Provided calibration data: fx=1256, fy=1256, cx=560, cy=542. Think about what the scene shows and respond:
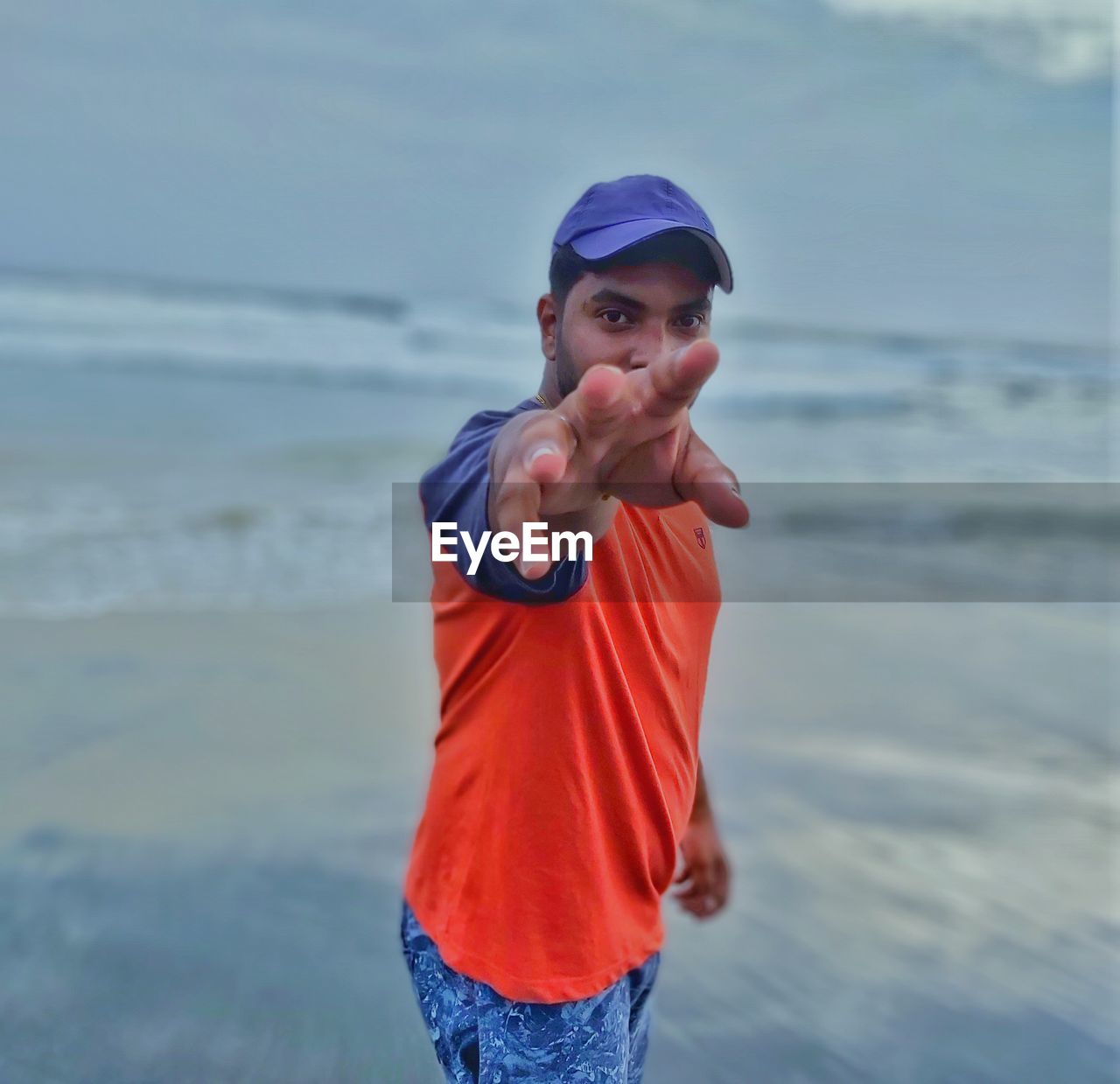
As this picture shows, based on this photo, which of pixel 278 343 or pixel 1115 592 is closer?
pixel 1115 592

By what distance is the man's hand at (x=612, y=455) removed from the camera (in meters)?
1.19

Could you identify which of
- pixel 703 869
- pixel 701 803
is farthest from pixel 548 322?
pixel 703 869

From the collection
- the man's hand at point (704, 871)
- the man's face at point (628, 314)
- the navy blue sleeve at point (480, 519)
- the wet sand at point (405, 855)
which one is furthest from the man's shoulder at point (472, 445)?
the wet sand at point (405, 855)

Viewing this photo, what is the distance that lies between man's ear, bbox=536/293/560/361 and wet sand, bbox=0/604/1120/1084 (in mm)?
1612

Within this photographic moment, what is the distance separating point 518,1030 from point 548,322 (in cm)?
90

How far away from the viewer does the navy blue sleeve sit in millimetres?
1339

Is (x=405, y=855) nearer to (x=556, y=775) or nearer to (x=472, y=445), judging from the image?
(x=556, y=775)

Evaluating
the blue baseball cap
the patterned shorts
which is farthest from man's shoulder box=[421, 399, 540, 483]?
the patterned shorts

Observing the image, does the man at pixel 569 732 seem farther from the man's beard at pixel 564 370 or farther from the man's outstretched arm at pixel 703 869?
the man's outstretched arm at pixel 703 869

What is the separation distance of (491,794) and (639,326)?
1.97ft

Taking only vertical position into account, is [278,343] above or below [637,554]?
below

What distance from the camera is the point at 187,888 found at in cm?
317

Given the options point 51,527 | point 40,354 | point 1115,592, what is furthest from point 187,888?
point 40,354

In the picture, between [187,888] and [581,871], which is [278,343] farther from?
[581,871]
